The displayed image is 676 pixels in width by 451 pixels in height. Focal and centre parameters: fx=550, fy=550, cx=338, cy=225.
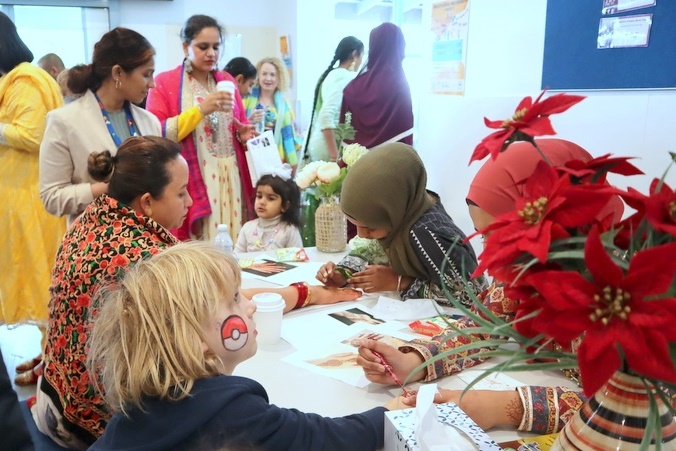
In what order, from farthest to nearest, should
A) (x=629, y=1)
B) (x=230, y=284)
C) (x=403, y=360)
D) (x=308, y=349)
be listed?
(x=629, y=1), (x=308, y=349), (x=403, y=360), (x=230, y=284)

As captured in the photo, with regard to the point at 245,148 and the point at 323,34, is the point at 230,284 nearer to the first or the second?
the point at 245,148

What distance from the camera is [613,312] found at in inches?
20.1

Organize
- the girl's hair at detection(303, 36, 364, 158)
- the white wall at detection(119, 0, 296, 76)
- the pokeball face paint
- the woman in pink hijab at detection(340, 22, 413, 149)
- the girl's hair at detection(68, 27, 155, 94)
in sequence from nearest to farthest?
the pokeball face paint < the girl's hair at detection(68, 27, 155, 94) < the woman in pink hijab at detection(340, 22, 413, 149) < the girl's hair at detection(303, 36, 364, 158) < the white wall at detection(119, 0, 296, 76)

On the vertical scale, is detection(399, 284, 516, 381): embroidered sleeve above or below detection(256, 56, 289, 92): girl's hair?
below

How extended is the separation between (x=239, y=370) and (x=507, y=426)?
1.96 feet

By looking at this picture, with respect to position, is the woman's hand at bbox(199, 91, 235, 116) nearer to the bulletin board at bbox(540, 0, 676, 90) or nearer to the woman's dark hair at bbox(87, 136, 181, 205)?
the woman's dark hair at bbox(87, 136, 181, 205)

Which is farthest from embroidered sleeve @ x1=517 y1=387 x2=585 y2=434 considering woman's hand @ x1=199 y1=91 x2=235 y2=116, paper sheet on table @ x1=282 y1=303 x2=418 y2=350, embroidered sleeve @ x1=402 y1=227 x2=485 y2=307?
woman's hand @ x1=199 y1=91 x2=235 y2=116

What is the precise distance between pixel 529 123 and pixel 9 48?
2487 mm

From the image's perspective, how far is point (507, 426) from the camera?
1022 millimetres

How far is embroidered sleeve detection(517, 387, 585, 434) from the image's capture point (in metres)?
1.00

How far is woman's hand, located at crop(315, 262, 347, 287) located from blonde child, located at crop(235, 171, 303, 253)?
86cm

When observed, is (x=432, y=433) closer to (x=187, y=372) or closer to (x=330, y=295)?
(x=187, y=372)

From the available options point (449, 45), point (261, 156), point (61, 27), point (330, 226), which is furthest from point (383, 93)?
point (61, 27)

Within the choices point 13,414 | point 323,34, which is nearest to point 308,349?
point 13,414
